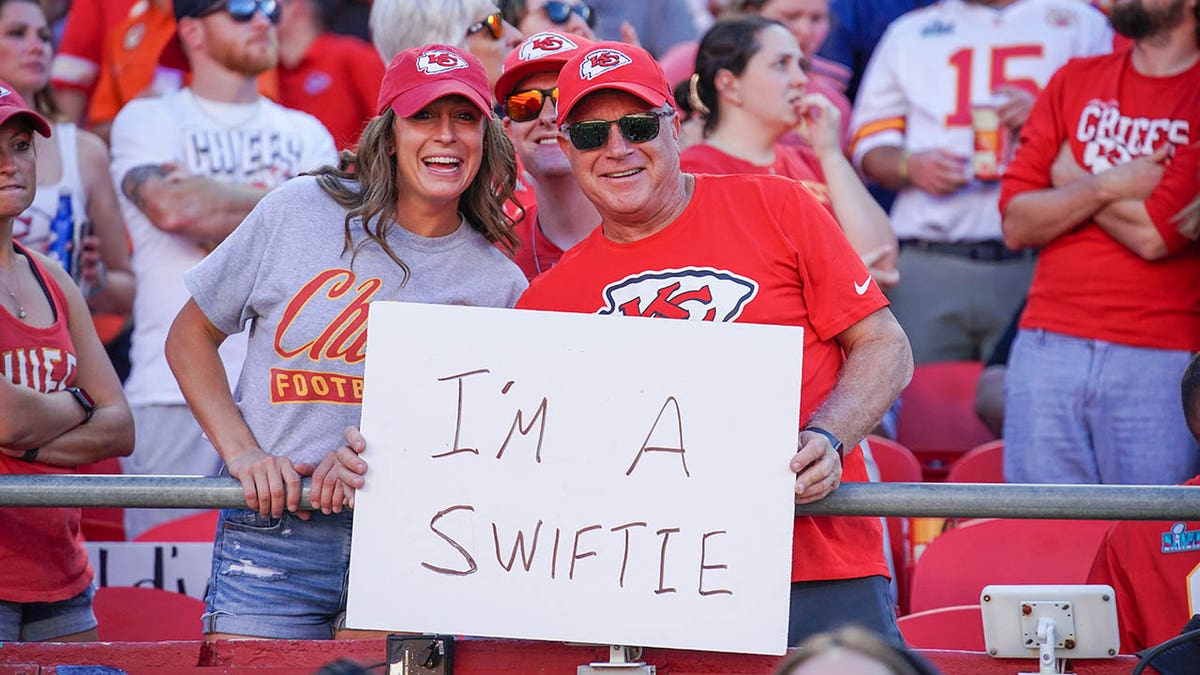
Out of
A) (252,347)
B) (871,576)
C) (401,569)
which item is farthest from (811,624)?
(252,347)

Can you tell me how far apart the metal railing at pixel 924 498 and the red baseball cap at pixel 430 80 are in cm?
98

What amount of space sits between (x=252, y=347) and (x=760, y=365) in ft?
3.92

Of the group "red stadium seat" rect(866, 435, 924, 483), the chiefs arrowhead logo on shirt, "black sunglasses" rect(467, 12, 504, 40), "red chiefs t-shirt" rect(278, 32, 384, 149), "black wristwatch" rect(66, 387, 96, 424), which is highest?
"red chiefs t-shirt" rect(278, 32, 384, 149)

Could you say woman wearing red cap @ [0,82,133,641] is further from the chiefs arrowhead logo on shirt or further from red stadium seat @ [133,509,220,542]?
the chiefs arrowhead logo on shirt

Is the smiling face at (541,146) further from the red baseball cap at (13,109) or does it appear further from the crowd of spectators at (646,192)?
the red baseball cap at (13,109)

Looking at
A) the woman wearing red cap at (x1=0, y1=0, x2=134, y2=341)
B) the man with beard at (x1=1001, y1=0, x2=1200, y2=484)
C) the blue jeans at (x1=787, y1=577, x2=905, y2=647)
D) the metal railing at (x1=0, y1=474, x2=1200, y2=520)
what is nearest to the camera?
the metal railing at (x1=0, y1=474, x2=1200, y2=520)

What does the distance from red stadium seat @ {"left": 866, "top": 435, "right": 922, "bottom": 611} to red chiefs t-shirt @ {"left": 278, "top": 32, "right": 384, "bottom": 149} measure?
9.43 feet

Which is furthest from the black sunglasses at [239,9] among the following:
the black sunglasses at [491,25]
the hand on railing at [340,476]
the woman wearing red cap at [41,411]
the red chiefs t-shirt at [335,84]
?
the hand on railing at [340,476]

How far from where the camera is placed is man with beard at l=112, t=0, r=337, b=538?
5484 millimetres

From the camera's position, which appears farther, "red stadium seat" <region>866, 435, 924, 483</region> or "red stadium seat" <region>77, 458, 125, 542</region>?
"red stadium seat" <region>77, 458, 125, 542</region>

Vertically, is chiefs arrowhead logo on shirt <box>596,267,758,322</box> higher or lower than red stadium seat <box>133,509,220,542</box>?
higher

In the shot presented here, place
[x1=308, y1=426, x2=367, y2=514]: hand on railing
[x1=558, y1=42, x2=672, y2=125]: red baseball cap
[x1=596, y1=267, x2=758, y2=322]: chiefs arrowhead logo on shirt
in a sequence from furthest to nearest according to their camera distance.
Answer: [x1=558, y1=42, x2=672, y2=125]: red baseball cap
[x1=596, y1=267, x2=758, y2=322]: chiefs arrowhead logo on shirt
[x1=308, y1=426, x2=367, y2=514]: hand on railing

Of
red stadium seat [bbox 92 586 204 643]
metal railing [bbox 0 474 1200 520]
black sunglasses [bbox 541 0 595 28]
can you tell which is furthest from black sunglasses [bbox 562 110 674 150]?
red stadium seat [bbox 92 586 204 643]

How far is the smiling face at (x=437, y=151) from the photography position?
3.40 metres
